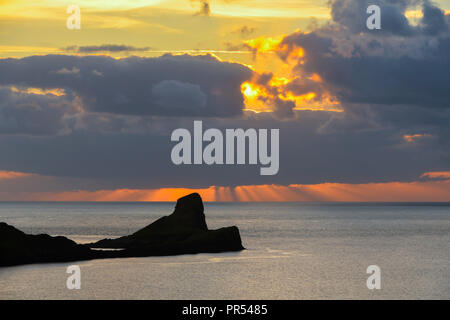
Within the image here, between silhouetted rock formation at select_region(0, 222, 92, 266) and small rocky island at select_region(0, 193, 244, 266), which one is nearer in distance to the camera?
silhouetted rock formation at select_region(0, 222, 92, 266)

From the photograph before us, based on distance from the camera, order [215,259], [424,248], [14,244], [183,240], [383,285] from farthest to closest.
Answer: [424,248] → [183,240] → [215,259] → [14,244] → [383,285]

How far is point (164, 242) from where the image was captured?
103 meters

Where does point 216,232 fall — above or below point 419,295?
above

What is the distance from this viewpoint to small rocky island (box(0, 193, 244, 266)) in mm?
88812

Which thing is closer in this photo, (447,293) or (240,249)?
(447,293)

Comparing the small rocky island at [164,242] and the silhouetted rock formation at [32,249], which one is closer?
the silhouetted rock formation at [32,249]

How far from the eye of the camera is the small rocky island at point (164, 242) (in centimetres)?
8881

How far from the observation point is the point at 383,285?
76.3 meters

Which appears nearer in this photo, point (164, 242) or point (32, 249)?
point (32, 249)

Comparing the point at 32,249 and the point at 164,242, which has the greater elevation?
the point at 164,242

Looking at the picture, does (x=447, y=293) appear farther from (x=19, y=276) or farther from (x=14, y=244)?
(x=14, y=244)

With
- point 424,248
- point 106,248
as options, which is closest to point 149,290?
point 106,248
